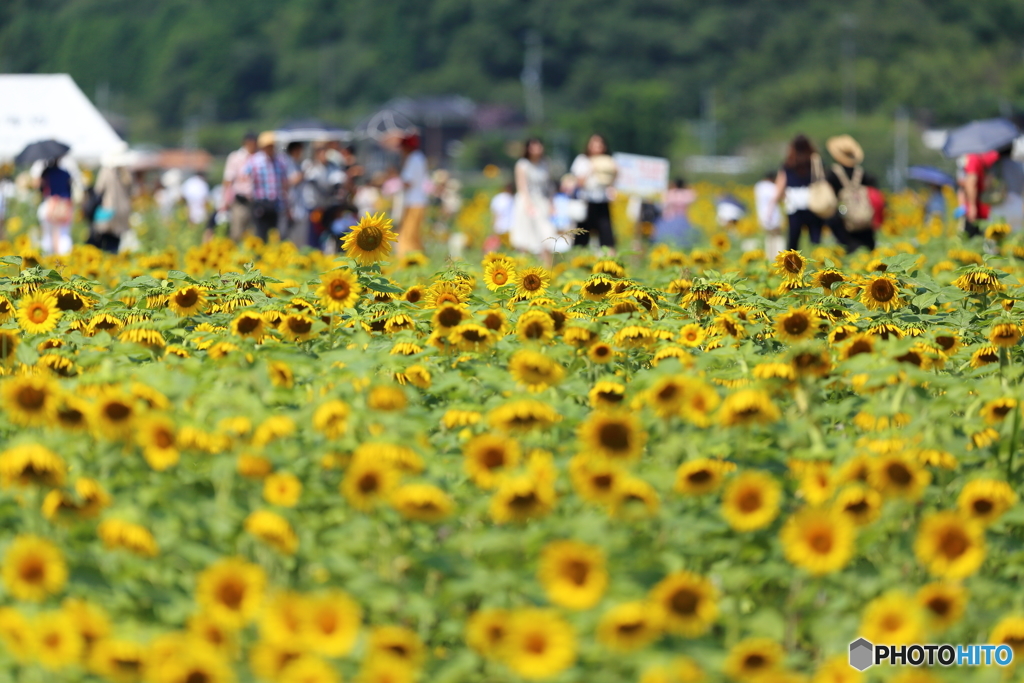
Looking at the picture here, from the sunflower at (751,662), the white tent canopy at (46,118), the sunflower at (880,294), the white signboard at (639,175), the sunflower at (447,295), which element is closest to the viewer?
the sunflower at (751,662)

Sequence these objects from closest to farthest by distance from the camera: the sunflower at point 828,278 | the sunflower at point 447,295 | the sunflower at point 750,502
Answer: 1. the sunflower at point 750,502
2. the sunflower at point 447,295
3. the sunflower at point 828,278

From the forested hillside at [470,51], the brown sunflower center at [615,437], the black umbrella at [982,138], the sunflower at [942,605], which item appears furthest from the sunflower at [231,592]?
the forested hillside at [470,51]

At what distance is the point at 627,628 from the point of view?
10.5 ft

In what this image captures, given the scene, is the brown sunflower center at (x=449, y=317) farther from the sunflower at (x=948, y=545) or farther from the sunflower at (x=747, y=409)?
the sunflower at (x=948, y=545)

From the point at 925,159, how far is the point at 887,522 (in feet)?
194

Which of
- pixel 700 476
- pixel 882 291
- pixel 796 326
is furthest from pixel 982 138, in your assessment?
pixel 700 476

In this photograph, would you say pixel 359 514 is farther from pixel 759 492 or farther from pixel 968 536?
pixel 968 536

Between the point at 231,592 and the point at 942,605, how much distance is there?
4.71 ft

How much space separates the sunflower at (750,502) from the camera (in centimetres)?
362

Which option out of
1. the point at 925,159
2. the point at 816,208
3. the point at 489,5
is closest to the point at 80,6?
the point at 489,5

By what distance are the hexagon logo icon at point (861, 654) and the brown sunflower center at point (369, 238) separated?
9.92 feet

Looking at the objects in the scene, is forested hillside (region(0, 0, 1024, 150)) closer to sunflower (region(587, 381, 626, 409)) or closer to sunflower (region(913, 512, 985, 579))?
sunflower (region(587, 381, 626, 409))

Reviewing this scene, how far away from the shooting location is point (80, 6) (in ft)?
544

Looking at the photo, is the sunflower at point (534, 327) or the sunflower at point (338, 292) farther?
the sunflower at point (338, 292)
